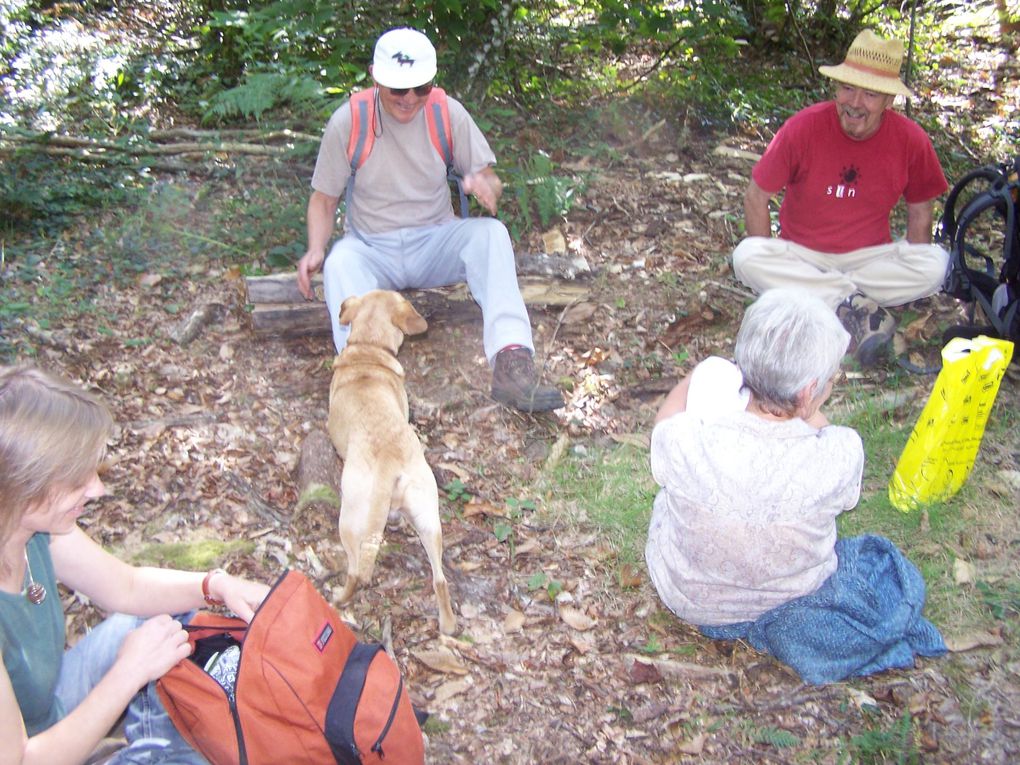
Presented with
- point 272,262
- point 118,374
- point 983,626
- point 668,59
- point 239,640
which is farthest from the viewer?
point 668,59

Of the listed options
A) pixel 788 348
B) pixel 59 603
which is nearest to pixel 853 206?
pixel 788 348

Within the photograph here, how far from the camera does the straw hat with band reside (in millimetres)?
5070

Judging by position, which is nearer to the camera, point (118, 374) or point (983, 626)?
point (983, 626)

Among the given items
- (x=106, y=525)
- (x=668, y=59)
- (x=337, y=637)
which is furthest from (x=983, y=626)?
(x=668, y=59)

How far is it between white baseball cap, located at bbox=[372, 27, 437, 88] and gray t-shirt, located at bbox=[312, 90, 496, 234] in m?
0.40

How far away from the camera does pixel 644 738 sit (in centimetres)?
330

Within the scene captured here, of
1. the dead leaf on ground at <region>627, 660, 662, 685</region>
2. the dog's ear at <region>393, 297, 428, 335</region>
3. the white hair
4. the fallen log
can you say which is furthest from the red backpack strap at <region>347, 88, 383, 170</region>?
the dead leaf on ground at <region>627, 660, 662, 685</region>

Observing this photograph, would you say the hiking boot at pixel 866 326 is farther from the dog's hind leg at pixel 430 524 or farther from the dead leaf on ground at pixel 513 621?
the dog's hind leg at pixel 430 524

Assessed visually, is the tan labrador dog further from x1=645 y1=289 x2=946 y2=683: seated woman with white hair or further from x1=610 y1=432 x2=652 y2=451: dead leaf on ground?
x1=610 y1=432 x2=652 y2=451: dead leaf on ground

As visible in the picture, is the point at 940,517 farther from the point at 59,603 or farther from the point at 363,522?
the point at 59,603

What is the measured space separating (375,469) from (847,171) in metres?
3.64

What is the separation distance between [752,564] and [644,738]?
81 cm

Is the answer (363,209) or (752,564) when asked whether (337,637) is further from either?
(363,209)

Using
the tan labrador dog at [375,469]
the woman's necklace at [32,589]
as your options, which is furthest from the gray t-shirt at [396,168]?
the woman's necklace at [32,589]
